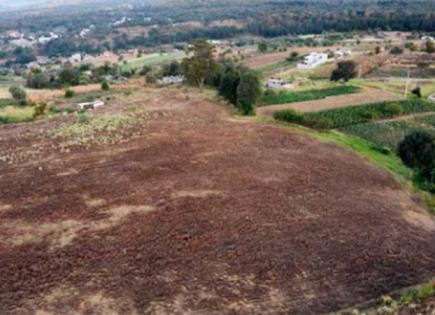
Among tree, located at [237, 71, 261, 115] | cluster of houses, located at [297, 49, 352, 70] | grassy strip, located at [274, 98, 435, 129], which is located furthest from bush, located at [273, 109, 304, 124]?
cluster of houses, located at [297, 49, 352, 70]

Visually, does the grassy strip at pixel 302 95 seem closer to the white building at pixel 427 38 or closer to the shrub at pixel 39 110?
the shrub at pixel 39 110

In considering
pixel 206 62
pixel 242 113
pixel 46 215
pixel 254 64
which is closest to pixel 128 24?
pixel 254 64

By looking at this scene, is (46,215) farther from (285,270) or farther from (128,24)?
(128,24)

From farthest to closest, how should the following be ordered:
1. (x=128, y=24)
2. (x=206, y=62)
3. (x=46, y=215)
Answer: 1. (x=128, y=24)
2. (x=206, y=62)
3. (x=46, y=215)

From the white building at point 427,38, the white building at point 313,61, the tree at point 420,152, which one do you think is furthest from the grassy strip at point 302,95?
the white building at point 427,38

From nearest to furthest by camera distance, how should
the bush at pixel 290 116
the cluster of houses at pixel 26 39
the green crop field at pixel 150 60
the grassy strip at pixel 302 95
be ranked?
the bush at pixel 290 116 < the grassy strip at pixel 302 95 < the green crop field at pixel 150 60 < the cluster of houses at pixel 26 39

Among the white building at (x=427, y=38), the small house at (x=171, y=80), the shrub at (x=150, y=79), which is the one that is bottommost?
the small house at (x=171, y=80)

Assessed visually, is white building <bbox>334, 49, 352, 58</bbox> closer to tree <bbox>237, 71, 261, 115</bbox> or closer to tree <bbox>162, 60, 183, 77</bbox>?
tree <bbox>162, 60, 183, 77</bbox>
